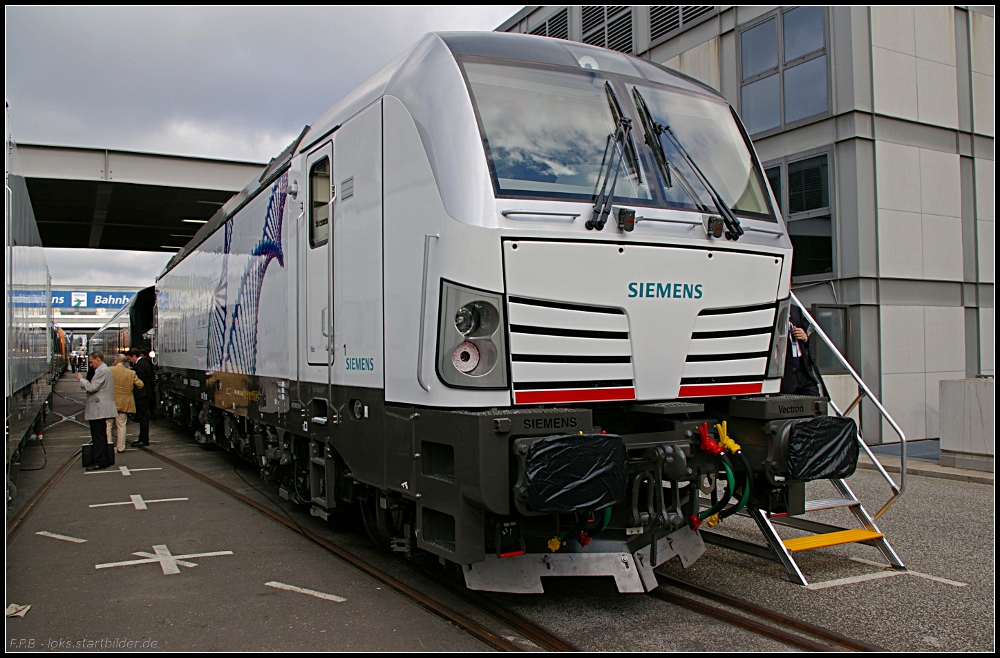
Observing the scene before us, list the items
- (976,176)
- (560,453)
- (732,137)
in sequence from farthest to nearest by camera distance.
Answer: (976,176) → (732,137) → (560,453)

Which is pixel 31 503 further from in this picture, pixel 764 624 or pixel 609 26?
pixel 609 26

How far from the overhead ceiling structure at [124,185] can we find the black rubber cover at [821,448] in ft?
50.3

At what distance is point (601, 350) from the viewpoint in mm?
4422

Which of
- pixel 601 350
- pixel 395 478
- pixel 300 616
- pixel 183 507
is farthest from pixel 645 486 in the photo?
pixel 183 507

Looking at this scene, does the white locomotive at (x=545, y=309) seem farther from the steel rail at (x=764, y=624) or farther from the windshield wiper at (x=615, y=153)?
the steel rail at (x=764, y=624)

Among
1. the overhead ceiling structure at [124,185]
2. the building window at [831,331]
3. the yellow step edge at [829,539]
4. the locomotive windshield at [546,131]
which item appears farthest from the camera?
the overhead ceiling structure at [124,185]

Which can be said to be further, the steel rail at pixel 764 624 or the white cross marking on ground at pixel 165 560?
the white cross marking on ground at pixel 165 560

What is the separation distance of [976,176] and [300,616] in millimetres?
13180

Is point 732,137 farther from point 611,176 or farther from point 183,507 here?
point 183,507

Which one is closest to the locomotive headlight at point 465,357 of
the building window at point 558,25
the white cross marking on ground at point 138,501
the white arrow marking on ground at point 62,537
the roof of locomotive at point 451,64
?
the roof of locomotive at point 451,64

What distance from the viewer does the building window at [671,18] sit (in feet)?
47.4

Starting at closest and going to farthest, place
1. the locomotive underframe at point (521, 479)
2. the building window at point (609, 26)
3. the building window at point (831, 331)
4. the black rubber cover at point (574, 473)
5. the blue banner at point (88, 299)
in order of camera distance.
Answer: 1. the black rubber cover at point (574, 473)
2. the locomotive underframe at point (521, 479)
3. the building window at point (831, 331)
4. the building window at point (609, 26)
5. the blue banner at point (88, 299)

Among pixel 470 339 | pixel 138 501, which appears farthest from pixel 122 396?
pixel 470 339

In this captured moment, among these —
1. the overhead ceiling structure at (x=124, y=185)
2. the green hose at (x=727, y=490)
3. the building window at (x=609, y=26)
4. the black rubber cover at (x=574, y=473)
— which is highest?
the building window at (x=609, y=26)
